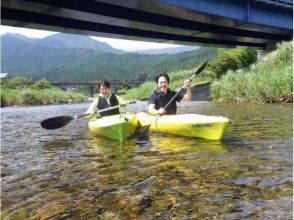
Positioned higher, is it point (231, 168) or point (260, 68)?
point (260, 68)

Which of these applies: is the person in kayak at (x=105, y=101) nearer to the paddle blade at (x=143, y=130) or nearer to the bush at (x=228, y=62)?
the paddle blade at (x=143, y=130)

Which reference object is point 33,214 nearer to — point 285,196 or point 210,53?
point 285,196

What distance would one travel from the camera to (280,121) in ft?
33.1

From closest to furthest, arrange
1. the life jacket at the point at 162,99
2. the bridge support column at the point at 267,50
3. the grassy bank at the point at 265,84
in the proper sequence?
the life jacket at the point at 162,99 → the grassy bank at the point at 265,84 → the bridge support column at the point at 267,50

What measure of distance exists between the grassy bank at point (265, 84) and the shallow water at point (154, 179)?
8561 mm

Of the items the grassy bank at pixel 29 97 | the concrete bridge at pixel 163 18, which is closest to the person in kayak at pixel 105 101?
the concrete bridge at pixel 163 18

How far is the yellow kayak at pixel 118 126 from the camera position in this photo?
848 centimetres

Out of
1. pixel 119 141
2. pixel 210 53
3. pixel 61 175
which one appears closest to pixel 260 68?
pixel 119 141

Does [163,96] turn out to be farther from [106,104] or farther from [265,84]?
[265,84]

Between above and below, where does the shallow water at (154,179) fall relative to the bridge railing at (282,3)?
below

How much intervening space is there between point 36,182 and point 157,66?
398ft

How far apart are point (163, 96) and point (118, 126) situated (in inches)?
49.6

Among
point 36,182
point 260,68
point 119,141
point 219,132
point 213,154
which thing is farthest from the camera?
point 260,68

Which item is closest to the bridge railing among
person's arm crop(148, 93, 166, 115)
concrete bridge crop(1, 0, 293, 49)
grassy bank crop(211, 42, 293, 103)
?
concrete bridge crop(1, 0, 293, 49)
